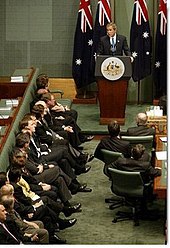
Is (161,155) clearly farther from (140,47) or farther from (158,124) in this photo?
(140,47)

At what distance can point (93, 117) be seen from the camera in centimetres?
1091

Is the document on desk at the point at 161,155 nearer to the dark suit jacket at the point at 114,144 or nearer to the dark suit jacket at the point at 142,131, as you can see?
the dark suit jacket at the point at 114,144

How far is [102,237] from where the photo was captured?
23.5 feet

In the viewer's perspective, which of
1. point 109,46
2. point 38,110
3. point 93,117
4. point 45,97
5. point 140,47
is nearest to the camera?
point 38,110

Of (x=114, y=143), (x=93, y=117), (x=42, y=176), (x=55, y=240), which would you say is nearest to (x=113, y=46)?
(x=93, y=117)

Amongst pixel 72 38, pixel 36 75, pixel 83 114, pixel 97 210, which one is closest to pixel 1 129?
pixel 97 210

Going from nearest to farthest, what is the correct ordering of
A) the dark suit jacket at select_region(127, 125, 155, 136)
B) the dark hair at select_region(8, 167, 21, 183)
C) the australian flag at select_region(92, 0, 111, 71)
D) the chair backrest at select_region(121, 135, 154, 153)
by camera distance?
the dark hair at select_region(8, 167, 21, 183)
the chair backrest at select_region(121, 135, 154, 153)
the dark suit jacket at select_region(127, 125, 155, 136)
the australian flag at select_region(92, 0, 111, 71)

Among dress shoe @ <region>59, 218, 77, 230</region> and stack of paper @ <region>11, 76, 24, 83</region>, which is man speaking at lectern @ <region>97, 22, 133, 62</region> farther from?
dress shoe @ <region>59, 218, 77, 230</region>

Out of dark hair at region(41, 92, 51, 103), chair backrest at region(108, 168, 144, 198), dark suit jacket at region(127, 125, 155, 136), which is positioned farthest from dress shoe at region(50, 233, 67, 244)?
dark hair at region(41, 92, 51, 103)

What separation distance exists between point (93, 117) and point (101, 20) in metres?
1.64

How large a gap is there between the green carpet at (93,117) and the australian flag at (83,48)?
421mm

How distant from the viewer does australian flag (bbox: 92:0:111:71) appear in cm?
1146

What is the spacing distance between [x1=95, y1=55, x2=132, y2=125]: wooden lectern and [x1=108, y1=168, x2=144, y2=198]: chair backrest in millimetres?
2796

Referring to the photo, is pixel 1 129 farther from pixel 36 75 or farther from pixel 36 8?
pixel 36 8
